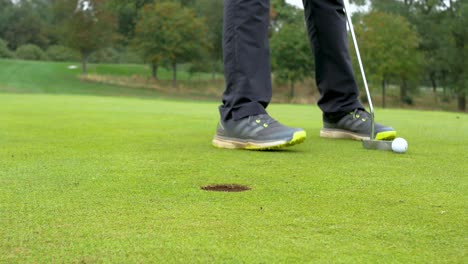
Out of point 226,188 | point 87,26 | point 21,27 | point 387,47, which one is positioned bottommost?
point 226,188

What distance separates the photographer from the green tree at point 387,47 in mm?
35031

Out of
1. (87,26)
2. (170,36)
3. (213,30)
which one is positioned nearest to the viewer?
(170,36)

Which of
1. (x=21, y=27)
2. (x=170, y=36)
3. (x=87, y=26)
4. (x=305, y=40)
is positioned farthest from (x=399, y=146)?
(x=21, y=27)

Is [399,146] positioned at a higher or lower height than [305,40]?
lower

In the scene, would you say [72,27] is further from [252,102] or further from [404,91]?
[252,102]

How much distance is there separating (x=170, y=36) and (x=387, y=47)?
1343 centimetres

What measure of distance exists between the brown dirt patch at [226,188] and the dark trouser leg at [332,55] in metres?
1.95

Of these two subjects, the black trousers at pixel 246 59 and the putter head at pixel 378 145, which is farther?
the black trousers at pixel 246 59

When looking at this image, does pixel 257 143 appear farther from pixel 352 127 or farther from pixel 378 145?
pixel 352 127

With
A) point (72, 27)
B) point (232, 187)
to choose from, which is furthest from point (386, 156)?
point (72, 27)

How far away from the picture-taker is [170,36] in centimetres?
3816

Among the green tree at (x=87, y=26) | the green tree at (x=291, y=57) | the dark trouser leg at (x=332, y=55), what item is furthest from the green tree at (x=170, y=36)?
the dark trouser leg at (x=332, y=55)

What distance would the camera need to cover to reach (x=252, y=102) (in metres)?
3.14

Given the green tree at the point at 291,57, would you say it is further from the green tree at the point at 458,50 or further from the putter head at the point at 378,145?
the putter head at the point at 378,145
